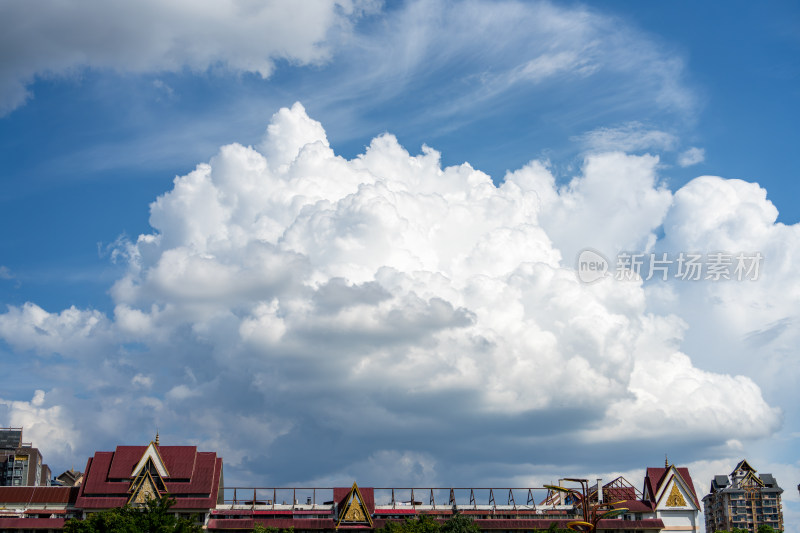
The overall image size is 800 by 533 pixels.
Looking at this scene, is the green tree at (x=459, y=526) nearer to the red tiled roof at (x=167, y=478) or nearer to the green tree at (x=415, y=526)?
the green tree at (x=415, y=526)

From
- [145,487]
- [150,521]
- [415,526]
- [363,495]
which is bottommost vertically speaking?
[150,521]

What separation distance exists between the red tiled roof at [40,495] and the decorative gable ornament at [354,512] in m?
53.0

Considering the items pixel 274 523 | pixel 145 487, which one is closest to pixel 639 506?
pixel 274 523

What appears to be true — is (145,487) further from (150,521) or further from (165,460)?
(150,521)

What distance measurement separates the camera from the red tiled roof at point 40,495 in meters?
179

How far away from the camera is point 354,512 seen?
7032 inches

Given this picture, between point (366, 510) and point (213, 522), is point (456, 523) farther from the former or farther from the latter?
point (213, 522)

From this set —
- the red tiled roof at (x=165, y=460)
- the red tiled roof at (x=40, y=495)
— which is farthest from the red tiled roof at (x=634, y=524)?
the red tiled roof at (x=40, y=495)

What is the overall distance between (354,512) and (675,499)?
67.0 metres

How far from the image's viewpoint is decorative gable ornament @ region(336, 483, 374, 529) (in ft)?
582

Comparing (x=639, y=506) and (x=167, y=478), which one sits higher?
(x=167, y=478)

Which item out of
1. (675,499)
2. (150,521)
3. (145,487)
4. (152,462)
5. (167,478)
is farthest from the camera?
(675,499)

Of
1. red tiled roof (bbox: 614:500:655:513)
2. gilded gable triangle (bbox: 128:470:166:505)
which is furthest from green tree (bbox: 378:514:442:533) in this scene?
red tiled roof (bbox: 614:500:655:513)

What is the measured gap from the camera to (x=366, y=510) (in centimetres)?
17850
